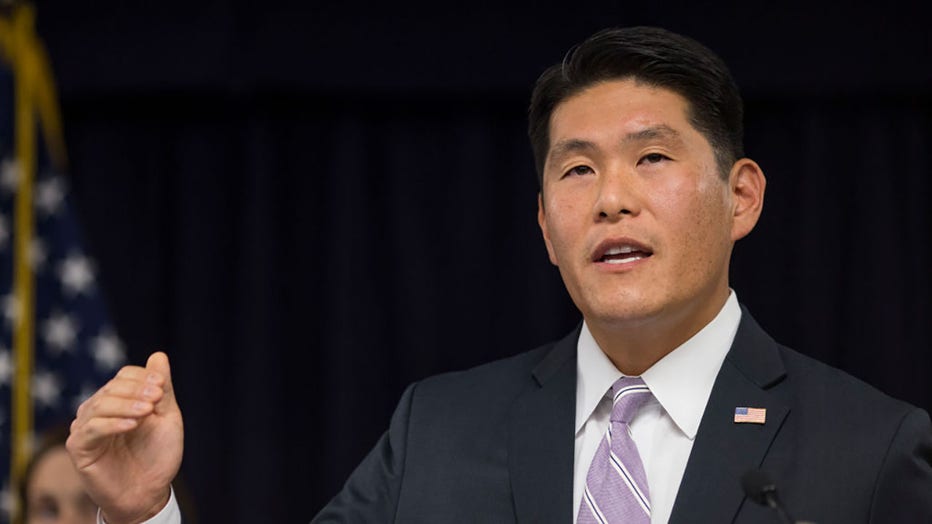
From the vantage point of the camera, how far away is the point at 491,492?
6.06 ft

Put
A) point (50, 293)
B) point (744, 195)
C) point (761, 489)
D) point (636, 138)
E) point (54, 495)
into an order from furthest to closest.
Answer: point (50, 293) → point (54, 495) → point (744, 195) → point (636, 138) → point (761, 489)

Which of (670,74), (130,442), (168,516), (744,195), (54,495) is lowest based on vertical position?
(54,495)

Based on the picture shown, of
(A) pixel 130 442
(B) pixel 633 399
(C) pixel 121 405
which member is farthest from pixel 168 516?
(B) pixel 633 399

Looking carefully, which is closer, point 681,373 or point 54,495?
point 681,373

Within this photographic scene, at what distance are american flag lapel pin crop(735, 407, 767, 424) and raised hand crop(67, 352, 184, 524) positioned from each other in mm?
814

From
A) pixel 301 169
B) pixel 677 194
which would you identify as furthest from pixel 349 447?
pixel 677 194

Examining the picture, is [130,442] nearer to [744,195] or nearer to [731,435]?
[731,435]

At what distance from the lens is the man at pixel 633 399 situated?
1680 mm

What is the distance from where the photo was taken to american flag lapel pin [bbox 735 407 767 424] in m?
Result: 1.76

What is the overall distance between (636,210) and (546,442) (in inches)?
15.0

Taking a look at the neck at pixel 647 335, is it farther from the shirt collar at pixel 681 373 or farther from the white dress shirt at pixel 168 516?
the white dress shirt at pixel 168 516

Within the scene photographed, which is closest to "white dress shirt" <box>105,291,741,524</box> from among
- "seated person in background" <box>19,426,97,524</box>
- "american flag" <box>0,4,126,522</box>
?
"seated person in background" <box>19,426,97,524</box>

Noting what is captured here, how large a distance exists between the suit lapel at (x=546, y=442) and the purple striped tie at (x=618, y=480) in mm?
41

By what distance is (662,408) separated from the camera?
6.05ft
